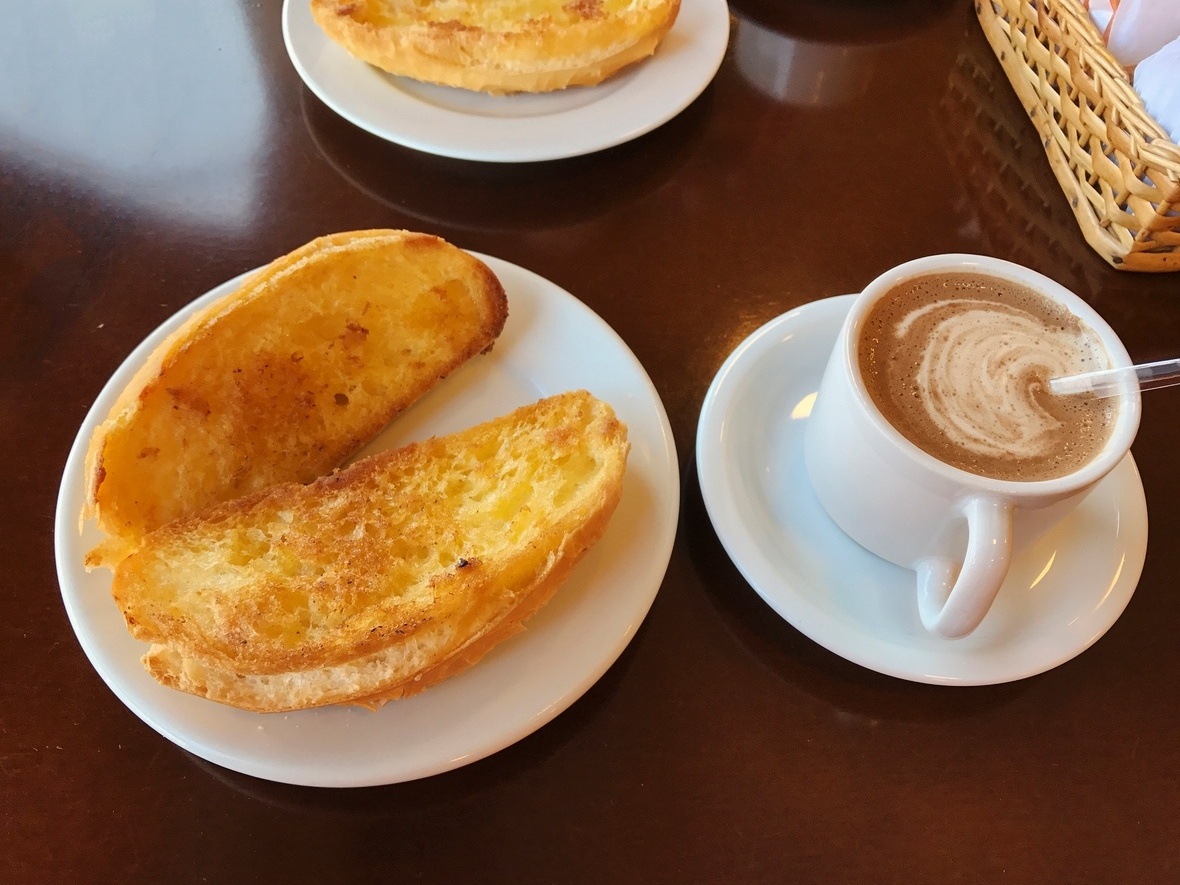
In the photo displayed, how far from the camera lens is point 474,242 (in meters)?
1.22

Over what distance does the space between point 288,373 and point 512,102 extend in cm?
64

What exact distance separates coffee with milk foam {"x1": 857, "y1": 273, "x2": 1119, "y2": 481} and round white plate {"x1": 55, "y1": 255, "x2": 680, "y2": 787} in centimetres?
25

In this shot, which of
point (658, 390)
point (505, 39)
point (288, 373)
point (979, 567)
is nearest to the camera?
point (979, 567)

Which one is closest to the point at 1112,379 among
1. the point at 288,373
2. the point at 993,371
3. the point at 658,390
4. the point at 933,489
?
the point at 993,371

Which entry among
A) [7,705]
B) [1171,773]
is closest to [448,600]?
[7,705]

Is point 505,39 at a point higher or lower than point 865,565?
higher

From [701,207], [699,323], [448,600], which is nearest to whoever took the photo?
[448,600]

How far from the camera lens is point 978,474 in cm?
75

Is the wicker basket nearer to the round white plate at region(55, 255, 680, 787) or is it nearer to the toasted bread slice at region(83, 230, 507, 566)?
the round white plate at region(55, 255, 680, 787)

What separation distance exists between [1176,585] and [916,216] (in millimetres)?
645

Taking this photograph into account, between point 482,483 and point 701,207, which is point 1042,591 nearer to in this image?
point 482,483

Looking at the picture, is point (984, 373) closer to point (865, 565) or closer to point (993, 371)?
point (993, 371)

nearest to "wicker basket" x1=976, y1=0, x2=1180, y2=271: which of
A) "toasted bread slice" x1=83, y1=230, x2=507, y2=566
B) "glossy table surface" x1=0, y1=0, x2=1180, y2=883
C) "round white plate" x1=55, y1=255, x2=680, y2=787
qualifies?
"glossy table surface" x1=0, y1=0, x2=1180, y2=883

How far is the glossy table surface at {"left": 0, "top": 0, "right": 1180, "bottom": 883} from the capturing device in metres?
0.77
